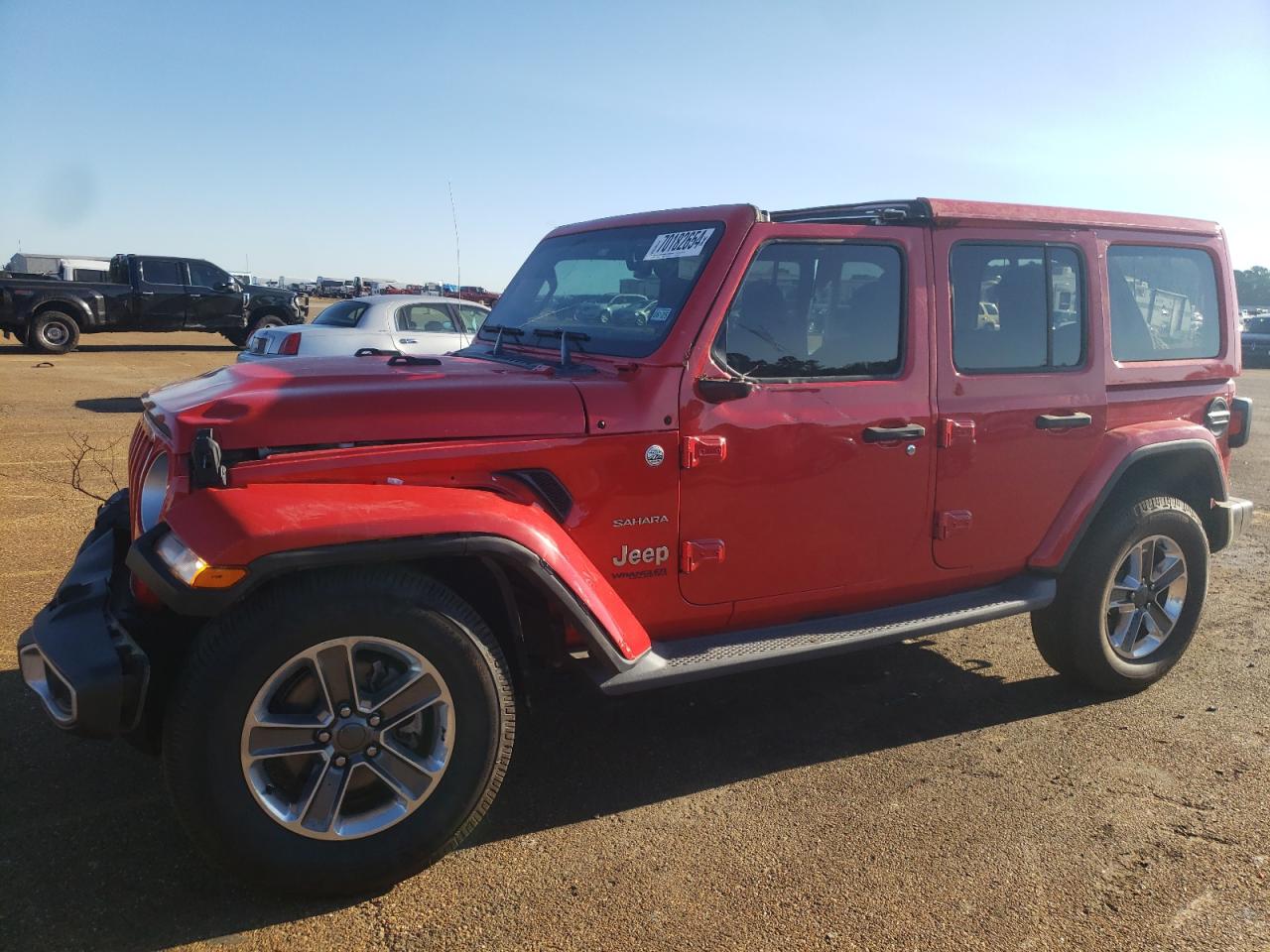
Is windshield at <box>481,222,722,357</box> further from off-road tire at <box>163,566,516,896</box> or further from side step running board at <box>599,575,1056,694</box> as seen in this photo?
off-road tire at <box>163,566,516,896</box>

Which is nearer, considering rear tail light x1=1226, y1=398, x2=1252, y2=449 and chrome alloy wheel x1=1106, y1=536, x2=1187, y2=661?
chrome alloy wheel x1=1106, y1=536, x2=1187, y2=661

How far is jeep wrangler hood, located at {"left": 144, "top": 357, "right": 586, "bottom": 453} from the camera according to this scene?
108 inches

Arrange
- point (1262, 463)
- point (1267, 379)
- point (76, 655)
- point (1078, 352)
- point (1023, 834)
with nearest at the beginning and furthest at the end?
point (76, 655) < point (1023, 834) < point (1078, 352) < point (1262, 463) < point (1267, 379)

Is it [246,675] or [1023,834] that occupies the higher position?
[246,675]

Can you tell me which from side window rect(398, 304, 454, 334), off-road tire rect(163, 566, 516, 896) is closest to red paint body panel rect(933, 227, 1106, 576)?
off-road tire rect(163, 566, 516, 896)

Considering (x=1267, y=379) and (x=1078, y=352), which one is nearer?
(x=1078, y=352)

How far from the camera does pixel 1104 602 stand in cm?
420

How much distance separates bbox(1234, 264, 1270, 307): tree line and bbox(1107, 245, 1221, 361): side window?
65.5 meters

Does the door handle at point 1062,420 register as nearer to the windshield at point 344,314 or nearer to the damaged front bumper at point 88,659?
the damaged front bumper at point 88,659

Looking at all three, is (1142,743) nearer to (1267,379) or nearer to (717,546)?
(717,546)

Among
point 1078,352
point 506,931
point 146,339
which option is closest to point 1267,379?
point 1078,352

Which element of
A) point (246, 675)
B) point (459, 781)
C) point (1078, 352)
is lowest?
point (459, 781)

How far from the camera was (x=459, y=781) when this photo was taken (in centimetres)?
279

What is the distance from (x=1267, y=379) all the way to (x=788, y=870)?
24.9m
